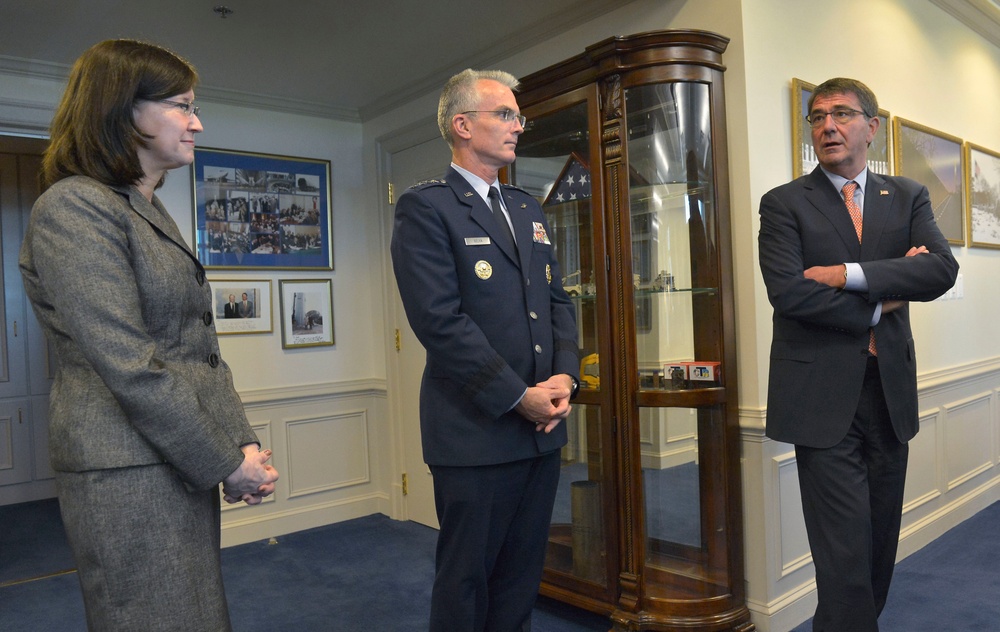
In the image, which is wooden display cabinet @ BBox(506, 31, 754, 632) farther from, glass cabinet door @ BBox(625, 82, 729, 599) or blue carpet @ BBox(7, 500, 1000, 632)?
blue carpet @ BBox(7, 500, 1000, 632)

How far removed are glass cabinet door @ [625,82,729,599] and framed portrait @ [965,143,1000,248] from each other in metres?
2.19

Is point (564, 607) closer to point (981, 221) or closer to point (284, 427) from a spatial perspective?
point (284, 427)

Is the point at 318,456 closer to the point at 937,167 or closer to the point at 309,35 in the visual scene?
the point at 309,35

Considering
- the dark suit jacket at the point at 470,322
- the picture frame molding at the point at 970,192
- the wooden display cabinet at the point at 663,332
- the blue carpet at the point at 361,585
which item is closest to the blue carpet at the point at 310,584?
the blue carpet at the point at 361,585

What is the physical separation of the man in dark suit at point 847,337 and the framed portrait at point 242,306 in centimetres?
297

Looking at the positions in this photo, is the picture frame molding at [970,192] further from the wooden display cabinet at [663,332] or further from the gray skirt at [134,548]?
the gray skirt at [134,548]

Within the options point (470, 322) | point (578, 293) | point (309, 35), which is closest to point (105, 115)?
point (470, 322)

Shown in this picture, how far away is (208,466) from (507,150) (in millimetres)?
1075

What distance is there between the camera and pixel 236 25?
3172mm

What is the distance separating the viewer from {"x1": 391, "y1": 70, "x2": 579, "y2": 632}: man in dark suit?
1.69 metres

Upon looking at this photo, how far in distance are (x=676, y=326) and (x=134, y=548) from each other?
6.39ft

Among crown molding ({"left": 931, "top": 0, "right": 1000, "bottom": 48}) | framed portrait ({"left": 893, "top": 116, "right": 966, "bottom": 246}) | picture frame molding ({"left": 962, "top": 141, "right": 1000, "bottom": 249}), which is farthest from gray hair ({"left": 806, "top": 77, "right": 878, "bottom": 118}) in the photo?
picture frame molding ({"left": 962, "top": 141, "right": 1000, "bottom": 249})

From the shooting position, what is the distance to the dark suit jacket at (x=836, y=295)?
192cm

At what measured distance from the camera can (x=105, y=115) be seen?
1187mm
